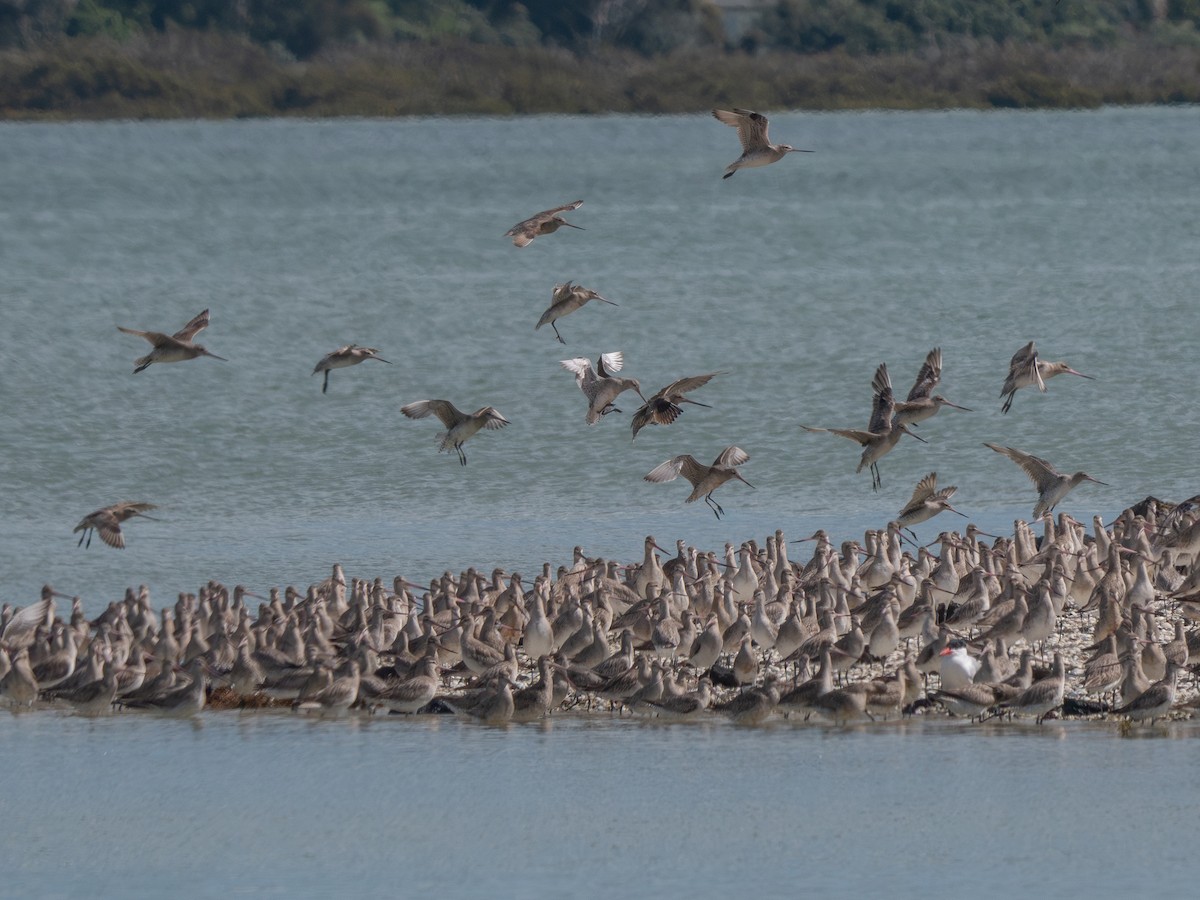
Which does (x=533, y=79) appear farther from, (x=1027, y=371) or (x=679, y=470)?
(x=1027, y=371)

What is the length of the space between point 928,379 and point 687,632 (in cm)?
345

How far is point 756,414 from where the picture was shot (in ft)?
107

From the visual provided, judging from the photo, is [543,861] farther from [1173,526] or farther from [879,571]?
[1173,526]

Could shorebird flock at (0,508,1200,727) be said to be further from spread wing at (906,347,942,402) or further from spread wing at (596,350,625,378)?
spread wing at (596,350,625,378)

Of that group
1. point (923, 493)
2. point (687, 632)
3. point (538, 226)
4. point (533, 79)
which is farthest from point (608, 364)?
point (533, 79)

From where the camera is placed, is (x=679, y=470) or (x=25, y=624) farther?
(x=679, y=470)

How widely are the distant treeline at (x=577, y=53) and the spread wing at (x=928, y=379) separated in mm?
79330

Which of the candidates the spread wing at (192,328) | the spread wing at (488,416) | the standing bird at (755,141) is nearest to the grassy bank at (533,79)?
the spread wing at (488,416)

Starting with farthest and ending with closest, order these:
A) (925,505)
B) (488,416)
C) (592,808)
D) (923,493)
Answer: (923,493) → (925,505) → (488,416) → (592,808)

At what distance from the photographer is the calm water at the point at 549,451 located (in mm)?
14914

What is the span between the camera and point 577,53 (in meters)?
102

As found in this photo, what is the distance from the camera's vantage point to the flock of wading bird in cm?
1673

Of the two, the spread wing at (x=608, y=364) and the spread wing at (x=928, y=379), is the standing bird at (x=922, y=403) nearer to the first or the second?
the spread wing at (x=928, y=379)

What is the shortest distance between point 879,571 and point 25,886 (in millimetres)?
7912
